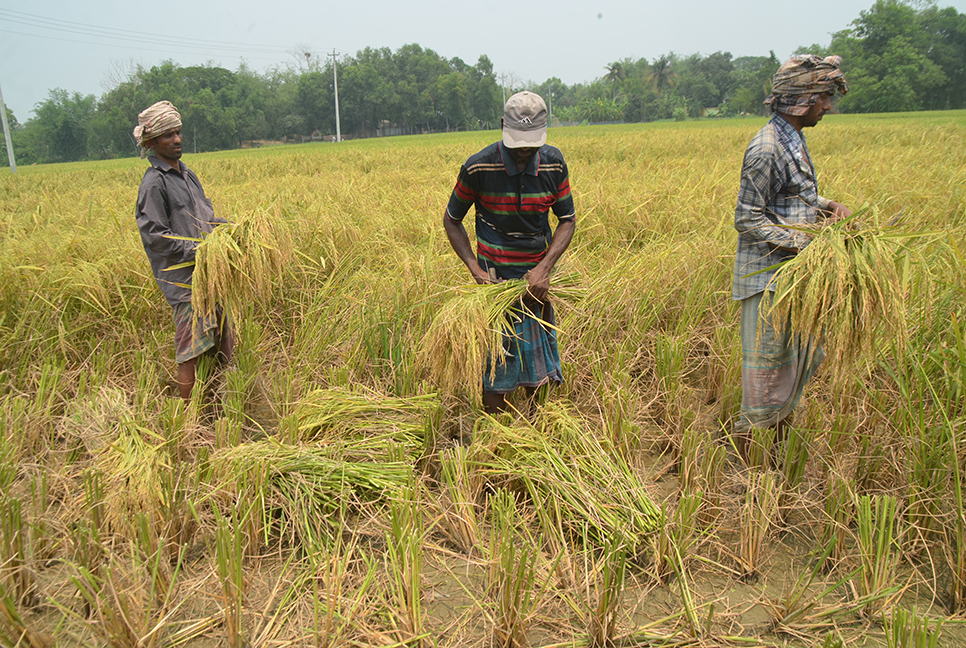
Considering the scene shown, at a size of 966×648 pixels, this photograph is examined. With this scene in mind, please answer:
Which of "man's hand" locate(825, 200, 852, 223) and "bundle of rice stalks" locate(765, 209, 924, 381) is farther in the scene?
"man's hand" locate(825, 200, 852, 223)

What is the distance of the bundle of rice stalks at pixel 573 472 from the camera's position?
1869 mm

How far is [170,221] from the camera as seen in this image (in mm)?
2576

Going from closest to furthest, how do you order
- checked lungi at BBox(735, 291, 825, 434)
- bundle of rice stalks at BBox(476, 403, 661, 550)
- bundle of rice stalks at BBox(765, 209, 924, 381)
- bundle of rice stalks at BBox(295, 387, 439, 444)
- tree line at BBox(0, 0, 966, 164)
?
bundle of rice stalks at BBox(765, 209, 924, 381) → bundle of rice stalks at BBox(476, 403, 661, 550) → checked lungi at BBox(735, 291, 825, 434) → bundle of rice stalks at BBox(295, 387, 439, 444) → tree line at BBox(0, 0, 966, 164)

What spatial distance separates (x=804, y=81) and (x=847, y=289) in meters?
0.77

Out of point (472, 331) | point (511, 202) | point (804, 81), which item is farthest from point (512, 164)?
point (804, 81)

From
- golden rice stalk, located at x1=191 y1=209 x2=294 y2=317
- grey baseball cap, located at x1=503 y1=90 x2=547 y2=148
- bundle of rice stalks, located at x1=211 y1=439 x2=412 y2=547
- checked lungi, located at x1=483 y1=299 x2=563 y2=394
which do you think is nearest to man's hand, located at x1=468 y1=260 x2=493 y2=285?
checked lungi, located at x1=483 y1=299 x2=563 y2=394

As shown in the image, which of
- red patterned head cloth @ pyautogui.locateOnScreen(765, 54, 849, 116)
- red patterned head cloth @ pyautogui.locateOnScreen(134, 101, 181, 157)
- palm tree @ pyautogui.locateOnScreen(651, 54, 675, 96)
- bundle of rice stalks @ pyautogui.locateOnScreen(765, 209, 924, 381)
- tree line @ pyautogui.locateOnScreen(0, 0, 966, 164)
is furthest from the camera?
palm tree @ pyautogui.locateOnScreen(651, 54, 675, 96)

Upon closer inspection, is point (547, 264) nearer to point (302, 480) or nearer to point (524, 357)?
point (524, 357)

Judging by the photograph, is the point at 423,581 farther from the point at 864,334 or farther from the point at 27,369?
the point at 27,369

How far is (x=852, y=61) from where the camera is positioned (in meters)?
49.1

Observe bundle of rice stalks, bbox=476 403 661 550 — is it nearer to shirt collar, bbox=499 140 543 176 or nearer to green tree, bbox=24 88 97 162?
shirt collar, bbox=499 140 543 176

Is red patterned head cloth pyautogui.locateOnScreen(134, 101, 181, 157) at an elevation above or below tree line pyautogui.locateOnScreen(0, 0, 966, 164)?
below

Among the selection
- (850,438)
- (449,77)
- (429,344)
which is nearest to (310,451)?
(429,344)

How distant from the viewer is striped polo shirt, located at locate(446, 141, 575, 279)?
87.0 inches
